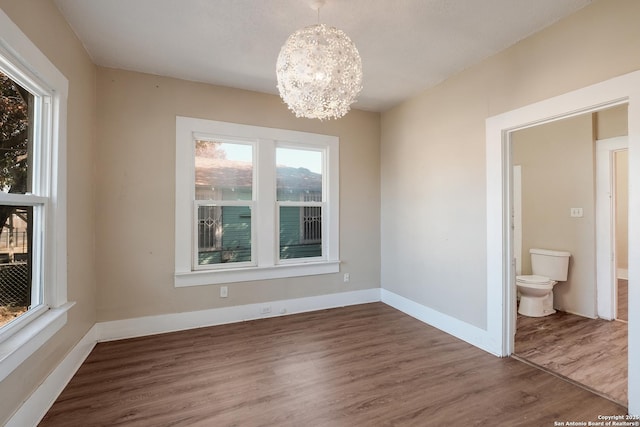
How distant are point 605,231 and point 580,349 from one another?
1.51m

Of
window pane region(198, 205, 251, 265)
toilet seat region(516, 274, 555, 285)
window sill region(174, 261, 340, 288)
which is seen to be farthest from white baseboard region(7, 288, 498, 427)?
toilet seat region(516, 274, 555, 285)

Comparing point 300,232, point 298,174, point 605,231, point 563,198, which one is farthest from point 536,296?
point 298,174

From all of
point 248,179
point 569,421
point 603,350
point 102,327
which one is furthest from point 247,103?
point 603,350

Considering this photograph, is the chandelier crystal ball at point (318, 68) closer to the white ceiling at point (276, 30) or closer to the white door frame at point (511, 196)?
the white ceiling at point (276, 30)

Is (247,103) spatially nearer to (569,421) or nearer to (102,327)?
(102,327)

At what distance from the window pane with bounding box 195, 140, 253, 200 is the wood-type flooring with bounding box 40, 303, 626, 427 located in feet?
4.97

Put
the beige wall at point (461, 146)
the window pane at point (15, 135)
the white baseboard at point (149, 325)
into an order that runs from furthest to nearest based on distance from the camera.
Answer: the beige wall at point (461, 146) → the white baseboard at point (149, 325) → the window pane at point (15, 135)

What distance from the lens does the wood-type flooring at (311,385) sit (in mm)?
1813

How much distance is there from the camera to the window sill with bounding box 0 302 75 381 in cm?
143

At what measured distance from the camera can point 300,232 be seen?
3791 millimetres

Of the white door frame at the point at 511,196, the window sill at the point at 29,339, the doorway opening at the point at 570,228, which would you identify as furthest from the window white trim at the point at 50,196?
the doorway opening at the point at 570,228

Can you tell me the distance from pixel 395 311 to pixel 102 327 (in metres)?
3.21

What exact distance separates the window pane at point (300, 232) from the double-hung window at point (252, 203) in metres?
0.01

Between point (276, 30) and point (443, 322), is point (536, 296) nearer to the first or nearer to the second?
point (443, 322)
